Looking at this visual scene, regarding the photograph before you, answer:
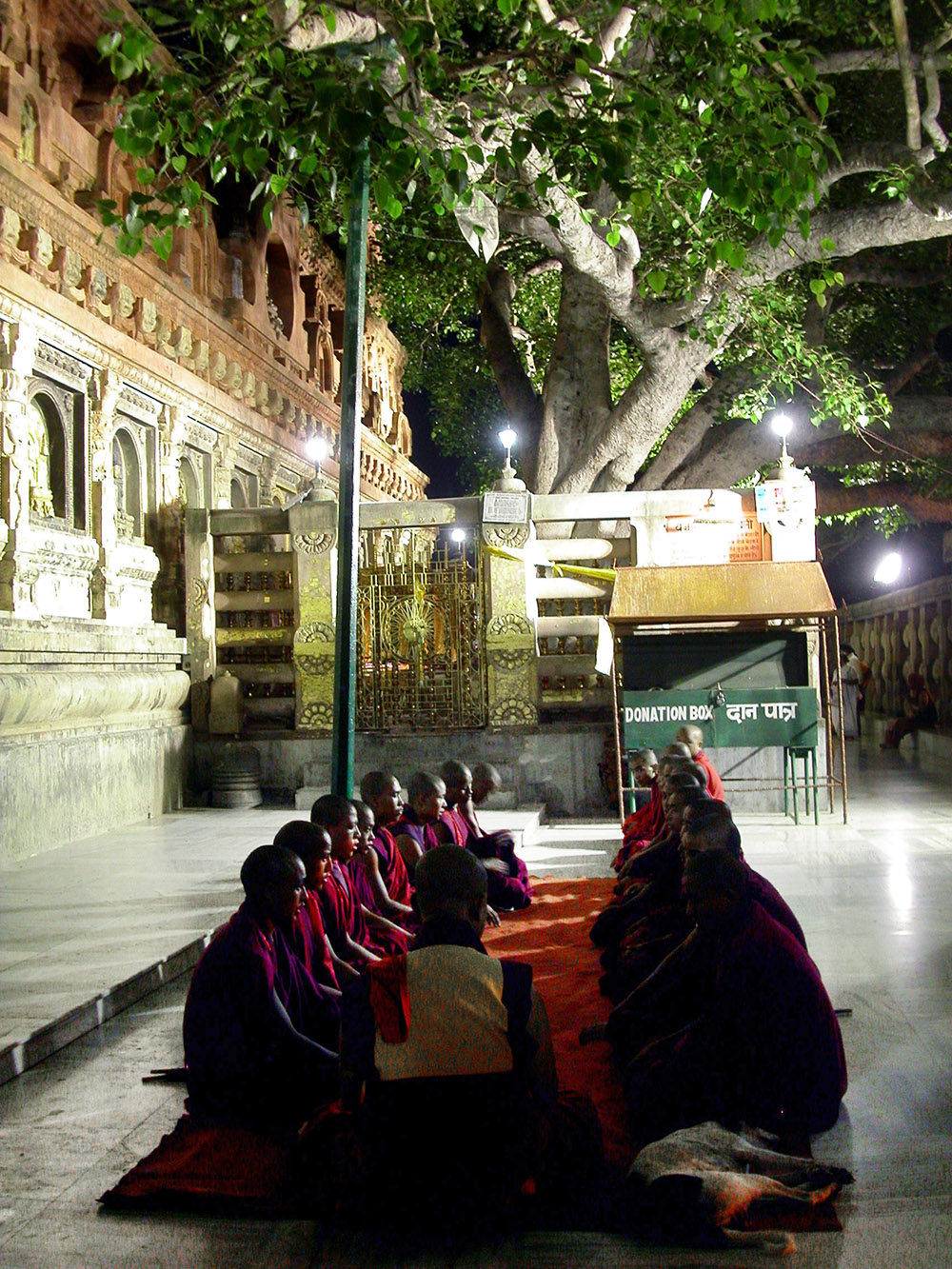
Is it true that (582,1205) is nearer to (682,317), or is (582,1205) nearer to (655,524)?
(655,524)

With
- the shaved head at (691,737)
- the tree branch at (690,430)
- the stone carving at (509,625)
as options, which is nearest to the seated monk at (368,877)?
the shaved head at (691,737)

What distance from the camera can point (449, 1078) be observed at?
11.3ft

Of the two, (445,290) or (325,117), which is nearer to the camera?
(325,117)

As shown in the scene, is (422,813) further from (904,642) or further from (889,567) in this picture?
(889,567)

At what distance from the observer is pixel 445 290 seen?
62.4 feet

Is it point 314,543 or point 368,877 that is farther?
point 314,543

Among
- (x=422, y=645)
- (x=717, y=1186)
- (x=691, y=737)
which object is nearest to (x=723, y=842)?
(x=717, y=1186)

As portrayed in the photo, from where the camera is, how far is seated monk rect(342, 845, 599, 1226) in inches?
136

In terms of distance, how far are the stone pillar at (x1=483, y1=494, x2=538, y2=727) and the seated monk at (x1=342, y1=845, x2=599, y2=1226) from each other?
911 cm

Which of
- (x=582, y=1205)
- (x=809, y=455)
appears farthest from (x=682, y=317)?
(x=582, y=1205)

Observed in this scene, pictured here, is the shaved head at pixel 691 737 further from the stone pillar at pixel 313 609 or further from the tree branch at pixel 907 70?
the tree branch at pixel 907 70

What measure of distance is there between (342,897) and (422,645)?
24.6 feet

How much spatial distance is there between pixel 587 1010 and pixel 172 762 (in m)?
7.94

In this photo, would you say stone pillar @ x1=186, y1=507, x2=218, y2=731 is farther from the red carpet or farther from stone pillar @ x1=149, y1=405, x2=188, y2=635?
the red carpet
